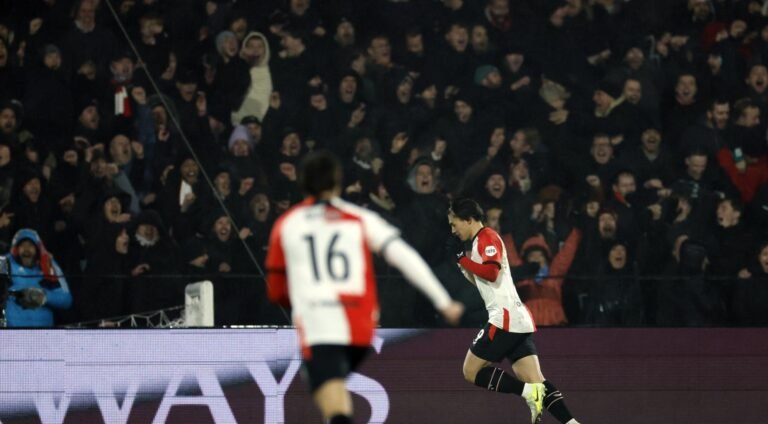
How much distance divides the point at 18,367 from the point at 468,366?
12.2 feet

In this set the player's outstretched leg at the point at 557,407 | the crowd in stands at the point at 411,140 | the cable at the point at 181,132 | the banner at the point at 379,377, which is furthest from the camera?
the cable at the point at 181,132

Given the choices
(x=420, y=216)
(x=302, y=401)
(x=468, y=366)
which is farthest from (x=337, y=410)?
(x=420, y=216)

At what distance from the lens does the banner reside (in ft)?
35.7

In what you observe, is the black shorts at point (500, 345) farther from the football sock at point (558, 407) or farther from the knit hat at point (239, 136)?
the knit hat at point (239, 136)

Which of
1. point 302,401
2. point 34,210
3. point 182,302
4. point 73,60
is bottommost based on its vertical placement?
point 302,401

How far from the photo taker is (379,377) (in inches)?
448

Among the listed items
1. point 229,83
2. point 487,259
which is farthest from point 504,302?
point 229,83

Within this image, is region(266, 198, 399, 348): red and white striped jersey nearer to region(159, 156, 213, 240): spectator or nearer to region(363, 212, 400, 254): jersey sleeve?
region(363, 212, 400, 254): jersey sleeve

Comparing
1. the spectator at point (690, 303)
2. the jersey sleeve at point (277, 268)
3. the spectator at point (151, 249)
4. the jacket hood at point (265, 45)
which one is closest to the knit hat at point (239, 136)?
the jacket hood at point (265, 45)

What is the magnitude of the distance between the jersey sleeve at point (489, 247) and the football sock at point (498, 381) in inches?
41.0

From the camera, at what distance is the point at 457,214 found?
9492mm

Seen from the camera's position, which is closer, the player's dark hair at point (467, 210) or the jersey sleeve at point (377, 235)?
the jersey sleeve at point (377, 235)

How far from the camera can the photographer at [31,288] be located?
11.0 metres

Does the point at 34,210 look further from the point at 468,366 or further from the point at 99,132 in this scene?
the point at 468,366
